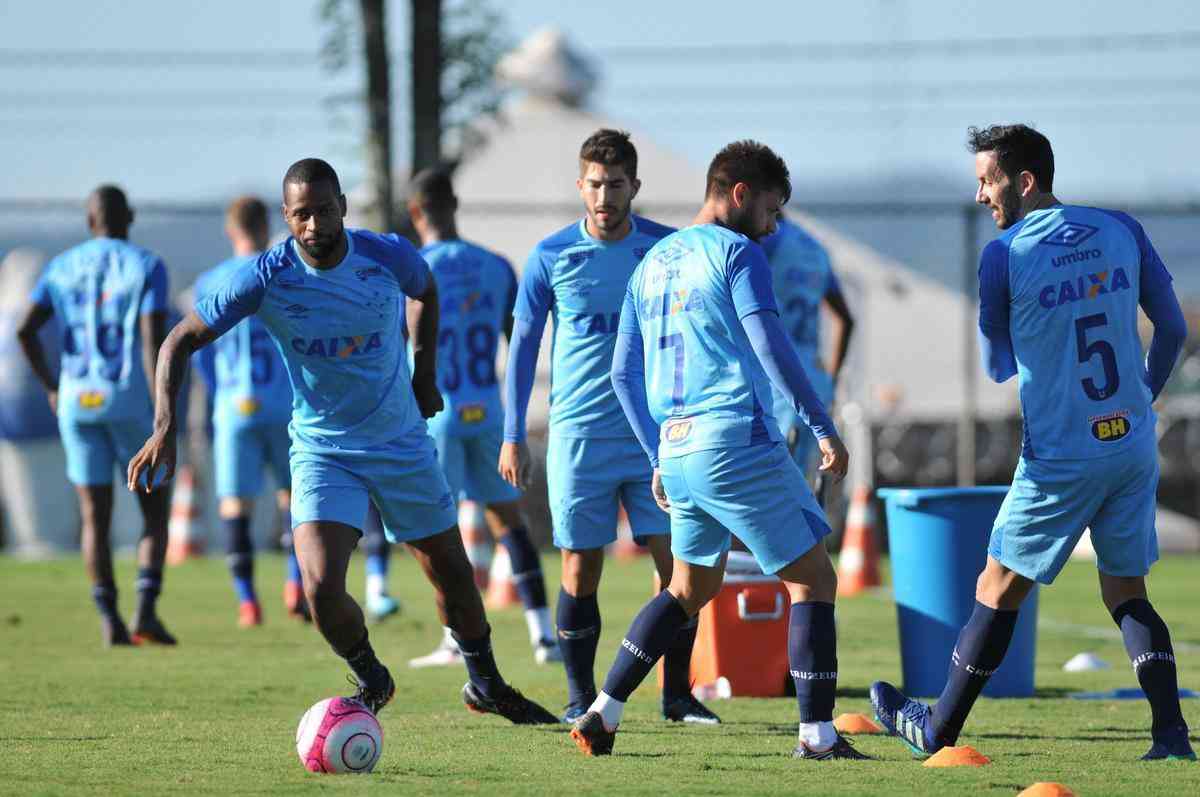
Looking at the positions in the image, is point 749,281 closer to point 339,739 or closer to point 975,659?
point 975,659

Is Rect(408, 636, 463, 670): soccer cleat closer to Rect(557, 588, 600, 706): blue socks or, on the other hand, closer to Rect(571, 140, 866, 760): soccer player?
Rect(557, 588, 600, 706): blue socks

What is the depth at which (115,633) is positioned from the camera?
420 inches

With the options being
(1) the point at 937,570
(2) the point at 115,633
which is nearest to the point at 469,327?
(2) the point at 115,633

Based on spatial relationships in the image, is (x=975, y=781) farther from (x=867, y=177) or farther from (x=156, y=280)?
(x=867, y=177)

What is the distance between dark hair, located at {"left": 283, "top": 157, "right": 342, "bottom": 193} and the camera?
6578 mm

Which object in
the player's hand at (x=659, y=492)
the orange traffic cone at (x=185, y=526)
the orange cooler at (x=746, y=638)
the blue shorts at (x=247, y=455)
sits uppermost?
the player's hand at (x=659, y=492)

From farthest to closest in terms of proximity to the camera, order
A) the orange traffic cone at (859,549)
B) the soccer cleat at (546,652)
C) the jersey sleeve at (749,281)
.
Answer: the orange traffic cone at (859,549) → the soccer cleat at (546,652) → the jersey sleeve at (749,281)

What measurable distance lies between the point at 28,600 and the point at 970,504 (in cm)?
830

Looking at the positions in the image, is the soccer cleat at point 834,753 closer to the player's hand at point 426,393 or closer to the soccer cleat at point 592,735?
the soccer cleat at point 592,735

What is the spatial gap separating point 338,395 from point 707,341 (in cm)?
141

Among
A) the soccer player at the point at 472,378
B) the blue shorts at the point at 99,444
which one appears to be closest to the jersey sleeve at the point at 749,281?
the soccer player at the point at 472,378

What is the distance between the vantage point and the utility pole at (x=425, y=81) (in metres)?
18.6

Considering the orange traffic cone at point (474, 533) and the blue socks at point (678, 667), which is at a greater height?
the blue socks at point (678, 667)

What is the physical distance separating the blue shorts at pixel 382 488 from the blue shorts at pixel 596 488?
2.01 feet
